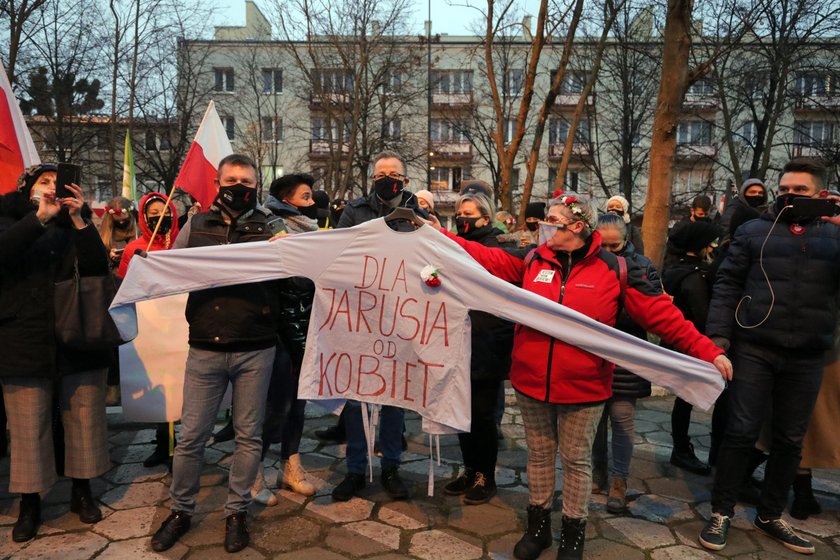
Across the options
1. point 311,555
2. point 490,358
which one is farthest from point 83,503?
point 490,358

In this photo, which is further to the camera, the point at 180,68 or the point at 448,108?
the point at 448,108

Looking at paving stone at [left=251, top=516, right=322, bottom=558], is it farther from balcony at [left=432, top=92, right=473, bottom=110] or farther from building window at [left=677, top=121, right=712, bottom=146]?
building window at [left=677, top=121, right=712, bottom=146]

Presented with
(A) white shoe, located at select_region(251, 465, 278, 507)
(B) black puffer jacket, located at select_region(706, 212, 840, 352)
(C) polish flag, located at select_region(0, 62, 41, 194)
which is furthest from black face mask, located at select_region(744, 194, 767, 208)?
(C) polish flag, located at select_region(0, 62, 41, 194)

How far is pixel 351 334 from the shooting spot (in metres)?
3.78

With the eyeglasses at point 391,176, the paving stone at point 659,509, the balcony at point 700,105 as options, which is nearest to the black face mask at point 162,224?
the eyeglasses at point 391,176

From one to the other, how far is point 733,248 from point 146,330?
13.6ft

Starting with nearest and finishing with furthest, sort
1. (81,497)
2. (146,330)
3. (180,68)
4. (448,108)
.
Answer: (81,497) → (146,330) → (180,68) → (448,108)

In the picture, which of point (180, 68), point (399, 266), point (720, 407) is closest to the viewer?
point (399, 266)

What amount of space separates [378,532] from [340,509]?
16.6 inches

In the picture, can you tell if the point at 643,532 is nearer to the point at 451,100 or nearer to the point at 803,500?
the point at 803,500

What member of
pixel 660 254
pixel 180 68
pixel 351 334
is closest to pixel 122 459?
pixel 351 334

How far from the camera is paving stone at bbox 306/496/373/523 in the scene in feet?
13.2

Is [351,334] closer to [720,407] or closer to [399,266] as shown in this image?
[399,266]

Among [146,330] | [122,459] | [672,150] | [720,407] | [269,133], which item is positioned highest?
[269,133]
